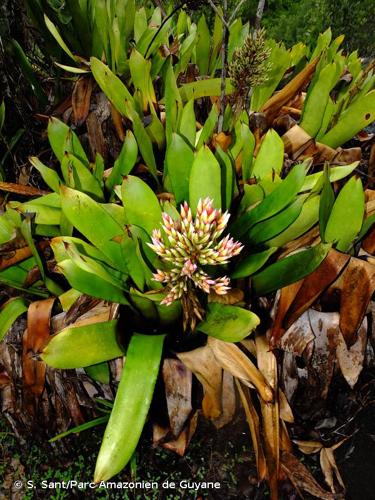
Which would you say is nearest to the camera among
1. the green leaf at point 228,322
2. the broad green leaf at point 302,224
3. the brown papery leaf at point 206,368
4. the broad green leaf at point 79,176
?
the green leaf at point 228,322

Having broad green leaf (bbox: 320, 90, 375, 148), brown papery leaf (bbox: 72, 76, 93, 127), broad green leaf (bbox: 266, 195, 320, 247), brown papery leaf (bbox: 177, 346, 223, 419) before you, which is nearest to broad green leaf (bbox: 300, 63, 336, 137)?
broad green leaf (bbox: 320, 90, 375, 148)

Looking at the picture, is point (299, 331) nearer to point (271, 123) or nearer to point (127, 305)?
point (127, 305)

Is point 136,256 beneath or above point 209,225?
beneath

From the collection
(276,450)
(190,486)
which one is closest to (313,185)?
(276,450)

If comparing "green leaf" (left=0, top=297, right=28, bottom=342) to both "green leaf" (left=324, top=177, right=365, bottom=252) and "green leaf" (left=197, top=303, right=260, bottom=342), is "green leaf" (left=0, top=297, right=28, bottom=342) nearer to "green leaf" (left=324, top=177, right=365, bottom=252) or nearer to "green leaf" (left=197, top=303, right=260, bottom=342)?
"green leaf" (left=197, top=303, right=260, bottom=342)

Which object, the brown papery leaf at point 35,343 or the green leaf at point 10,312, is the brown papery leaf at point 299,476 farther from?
the green leaf at point 10,312

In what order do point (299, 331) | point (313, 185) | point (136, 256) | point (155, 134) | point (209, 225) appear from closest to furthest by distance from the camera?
point (209, 225) < point (136, 256) < point (299, 331) < point (313, 185) < point (155, 134)

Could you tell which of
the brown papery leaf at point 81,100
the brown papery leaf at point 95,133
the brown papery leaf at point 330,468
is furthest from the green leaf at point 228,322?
the brown papery leaf at point 81,100
